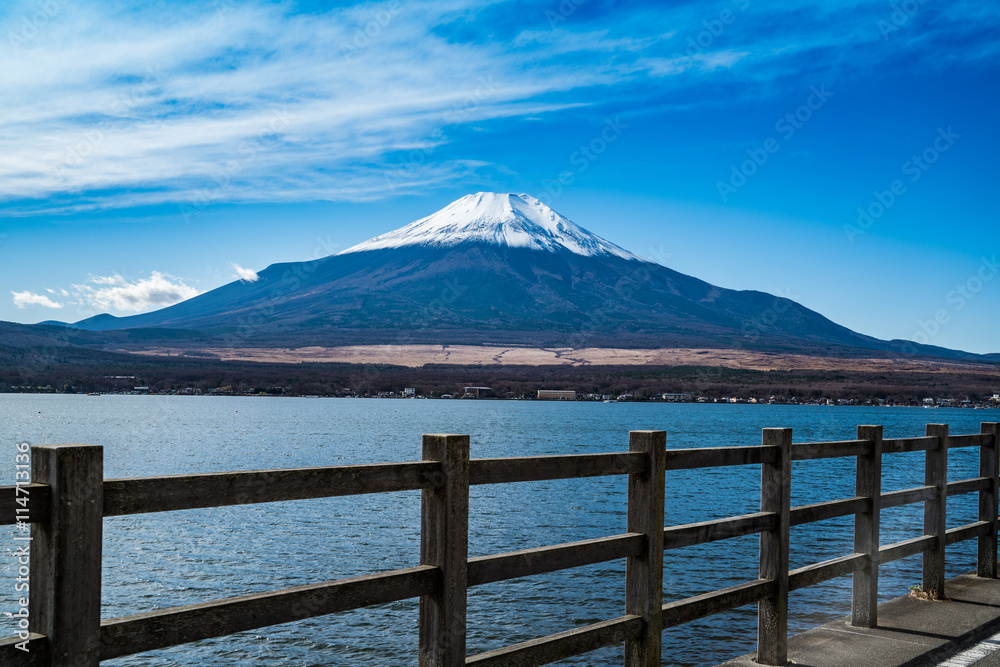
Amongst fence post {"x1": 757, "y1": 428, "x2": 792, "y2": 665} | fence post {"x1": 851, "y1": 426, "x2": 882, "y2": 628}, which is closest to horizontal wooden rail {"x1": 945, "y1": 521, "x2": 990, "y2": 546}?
fence post {"x1": 851, "y1": 426, "x2": 882, "y2": 628}

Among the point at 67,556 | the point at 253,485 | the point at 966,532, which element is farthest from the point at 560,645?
the point at 966,532

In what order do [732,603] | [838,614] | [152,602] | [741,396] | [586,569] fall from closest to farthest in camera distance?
[732,603] → [838,614] → [152,602] → [586,569] → [741,396]

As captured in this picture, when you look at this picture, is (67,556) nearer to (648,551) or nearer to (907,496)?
(648,551)

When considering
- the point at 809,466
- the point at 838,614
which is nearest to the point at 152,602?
the point at 838,614

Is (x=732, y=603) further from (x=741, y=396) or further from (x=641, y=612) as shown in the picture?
(x=741, y=396)

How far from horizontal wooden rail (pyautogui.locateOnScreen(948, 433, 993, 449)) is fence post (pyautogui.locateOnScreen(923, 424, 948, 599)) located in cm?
23

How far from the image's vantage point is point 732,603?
5.61 metres

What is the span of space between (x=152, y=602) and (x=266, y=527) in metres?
10.2

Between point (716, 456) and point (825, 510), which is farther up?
point (716, 456)

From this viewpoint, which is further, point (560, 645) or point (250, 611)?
point (560, 645)

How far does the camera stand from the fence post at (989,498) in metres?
8.52

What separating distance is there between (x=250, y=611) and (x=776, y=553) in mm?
3935

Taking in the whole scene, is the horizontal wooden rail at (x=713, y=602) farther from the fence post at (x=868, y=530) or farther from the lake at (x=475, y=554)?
the lake at (x=475, y=554)

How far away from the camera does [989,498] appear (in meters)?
8.58
